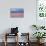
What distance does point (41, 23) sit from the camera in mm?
6875

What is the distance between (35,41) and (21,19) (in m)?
1.08

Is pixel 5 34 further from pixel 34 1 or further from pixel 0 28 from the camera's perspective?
pixel 34 1

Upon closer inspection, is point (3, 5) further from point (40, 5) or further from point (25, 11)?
point (40, 5)

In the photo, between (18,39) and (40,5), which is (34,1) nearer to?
(40,5)

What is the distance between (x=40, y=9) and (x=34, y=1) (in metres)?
0.41

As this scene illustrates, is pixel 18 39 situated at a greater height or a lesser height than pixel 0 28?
lesser

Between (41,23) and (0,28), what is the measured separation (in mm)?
1673

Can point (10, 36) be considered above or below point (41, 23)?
below

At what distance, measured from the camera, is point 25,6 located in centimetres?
681

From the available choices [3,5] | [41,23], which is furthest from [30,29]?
[3,5]

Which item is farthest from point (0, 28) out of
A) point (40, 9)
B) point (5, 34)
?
point (40, 9)

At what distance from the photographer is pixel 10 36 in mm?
6867

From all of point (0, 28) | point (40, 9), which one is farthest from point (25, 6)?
point (0, 28)

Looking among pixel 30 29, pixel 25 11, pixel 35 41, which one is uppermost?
pixel 25 11
